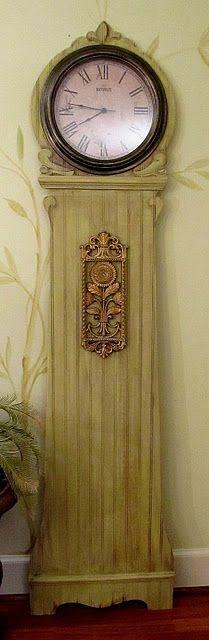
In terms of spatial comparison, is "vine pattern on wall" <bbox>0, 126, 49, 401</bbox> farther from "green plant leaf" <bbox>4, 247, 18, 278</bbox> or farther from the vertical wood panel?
the vertical wood panel

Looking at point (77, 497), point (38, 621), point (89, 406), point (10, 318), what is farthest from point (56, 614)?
point (10, 318)

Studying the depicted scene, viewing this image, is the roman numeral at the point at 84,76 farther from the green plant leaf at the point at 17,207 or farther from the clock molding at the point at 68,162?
the green plant leaf at the point at 17,207

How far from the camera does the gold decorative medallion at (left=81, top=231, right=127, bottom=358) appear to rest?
7.47 feet

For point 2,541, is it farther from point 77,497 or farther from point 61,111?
point 61,111

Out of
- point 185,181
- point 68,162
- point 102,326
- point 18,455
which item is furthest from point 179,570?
point 68,162

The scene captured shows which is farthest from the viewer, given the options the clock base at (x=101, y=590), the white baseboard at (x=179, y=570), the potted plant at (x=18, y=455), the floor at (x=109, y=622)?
the white baseboard at (x=179, y=570)

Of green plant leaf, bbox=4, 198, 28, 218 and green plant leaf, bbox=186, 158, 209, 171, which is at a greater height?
green plant leaf, bbox=186, 158, 209, 171

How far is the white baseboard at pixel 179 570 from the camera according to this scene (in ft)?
7.96

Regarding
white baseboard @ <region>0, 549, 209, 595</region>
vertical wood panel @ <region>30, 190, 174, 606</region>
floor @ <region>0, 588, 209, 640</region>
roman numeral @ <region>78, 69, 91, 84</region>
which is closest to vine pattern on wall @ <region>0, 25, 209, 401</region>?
vertical wood panel @ <region>30, 190, 174, 606</region>

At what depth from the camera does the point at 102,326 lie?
2287mm

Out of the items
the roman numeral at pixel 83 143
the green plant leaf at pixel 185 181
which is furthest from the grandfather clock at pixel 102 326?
the green plant leaf at pixel 185 181

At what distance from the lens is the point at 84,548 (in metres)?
2.35

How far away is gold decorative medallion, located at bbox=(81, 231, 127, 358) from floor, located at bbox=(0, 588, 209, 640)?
0.88 metres

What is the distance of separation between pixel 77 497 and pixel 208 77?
1493 millimetres
